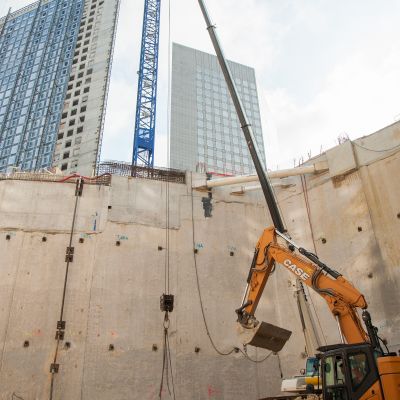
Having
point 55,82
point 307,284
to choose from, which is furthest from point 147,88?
point 307,284

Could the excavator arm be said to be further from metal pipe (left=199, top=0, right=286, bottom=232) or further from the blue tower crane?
the blue tower crane

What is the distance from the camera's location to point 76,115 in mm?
61688

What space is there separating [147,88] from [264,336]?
37.2 metres

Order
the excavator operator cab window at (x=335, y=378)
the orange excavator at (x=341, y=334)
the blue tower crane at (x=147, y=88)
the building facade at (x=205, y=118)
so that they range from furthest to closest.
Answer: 1. the building facade at (x=205, y=118)
2. the blue tower crane at (x=147, y=88)
3. the excavator operator cab window at (x=335, y=378)
4. the orange excavator at (x=341, y=334)

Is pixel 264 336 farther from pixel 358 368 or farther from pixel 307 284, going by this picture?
pixel 358 368

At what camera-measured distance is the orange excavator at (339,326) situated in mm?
8125

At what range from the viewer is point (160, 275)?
1945cm

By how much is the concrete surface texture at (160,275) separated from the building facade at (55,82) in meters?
32.9

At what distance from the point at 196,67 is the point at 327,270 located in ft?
249

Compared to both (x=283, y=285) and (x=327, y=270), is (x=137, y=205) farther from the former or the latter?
(x=327, y=270)

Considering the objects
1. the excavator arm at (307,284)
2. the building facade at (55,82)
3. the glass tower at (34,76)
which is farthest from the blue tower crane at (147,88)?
the excavator arm at (307,284)

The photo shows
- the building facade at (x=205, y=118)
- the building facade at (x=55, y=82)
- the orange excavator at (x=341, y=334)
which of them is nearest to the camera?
the orange excavator at (x=341, y=334)

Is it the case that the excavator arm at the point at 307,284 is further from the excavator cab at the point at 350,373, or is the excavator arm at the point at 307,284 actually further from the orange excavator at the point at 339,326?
the excavator cab at the point at 350,373

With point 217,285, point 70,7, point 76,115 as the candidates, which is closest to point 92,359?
point 217,285
